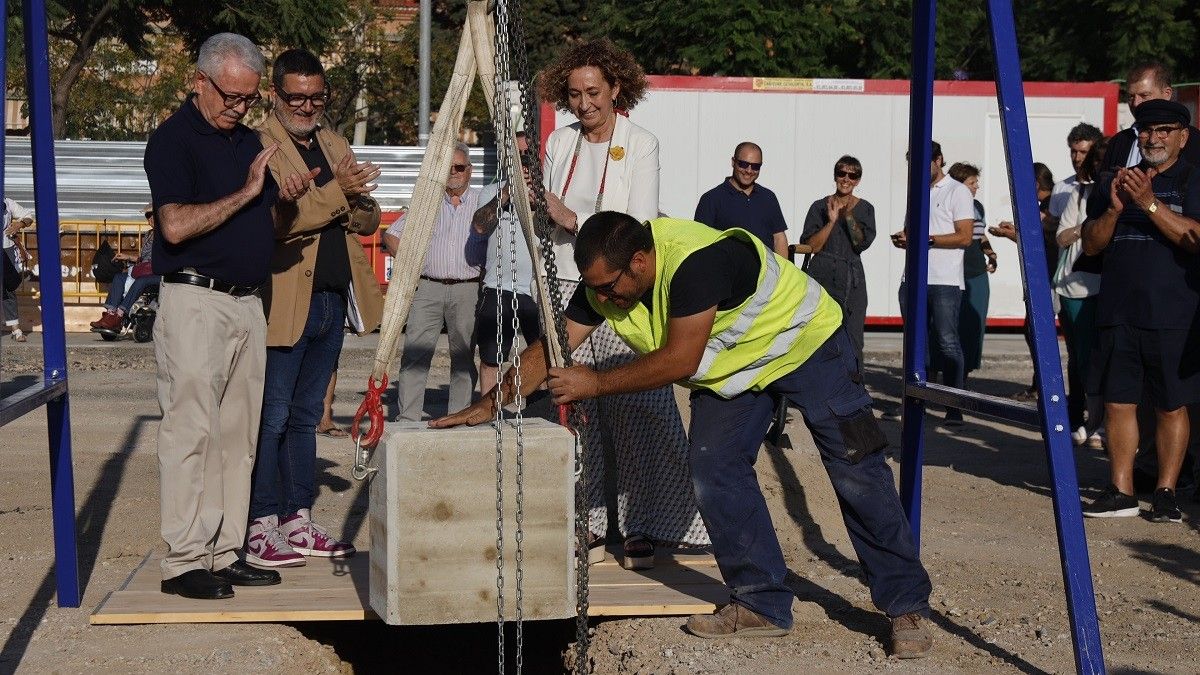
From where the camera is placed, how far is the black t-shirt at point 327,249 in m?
5.84

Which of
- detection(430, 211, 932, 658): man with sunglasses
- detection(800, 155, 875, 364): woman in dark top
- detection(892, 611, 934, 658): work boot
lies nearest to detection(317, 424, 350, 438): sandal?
detection(800, 155, 875, 364): woman in dark top

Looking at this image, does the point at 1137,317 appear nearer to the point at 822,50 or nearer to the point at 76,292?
the point at 76,292

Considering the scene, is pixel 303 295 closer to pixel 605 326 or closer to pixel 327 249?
pixel 327 249

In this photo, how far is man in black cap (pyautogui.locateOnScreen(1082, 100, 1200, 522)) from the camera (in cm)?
721

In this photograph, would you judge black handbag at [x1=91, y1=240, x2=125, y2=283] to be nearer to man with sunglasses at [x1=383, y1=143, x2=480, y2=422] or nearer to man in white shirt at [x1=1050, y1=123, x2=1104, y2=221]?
man with sunglasses at [x1=383, y1=143, x2=480, y2=422]

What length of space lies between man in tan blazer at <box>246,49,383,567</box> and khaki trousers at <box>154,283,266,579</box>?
0.32 meters

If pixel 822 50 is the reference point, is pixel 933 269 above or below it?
below

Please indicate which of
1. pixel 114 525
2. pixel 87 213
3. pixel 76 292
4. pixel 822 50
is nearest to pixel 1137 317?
pixel 114 525

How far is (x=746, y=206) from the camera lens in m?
9.12

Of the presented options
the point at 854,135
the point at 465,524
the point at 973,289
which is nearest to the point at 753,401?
the point at 465,524

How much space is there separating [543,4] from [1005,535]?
108 ft

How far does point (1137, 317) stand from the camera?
734cm

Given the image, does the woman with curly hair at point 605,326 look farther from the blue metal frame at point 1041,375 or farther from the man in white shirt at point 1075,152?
the man in white shirt at point 1075,152

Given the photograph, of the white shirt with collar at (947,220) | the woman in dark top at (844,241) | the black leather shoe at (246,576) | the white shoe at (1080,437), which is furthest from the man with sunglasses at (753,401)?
the white shirt with collar at (947,220)
